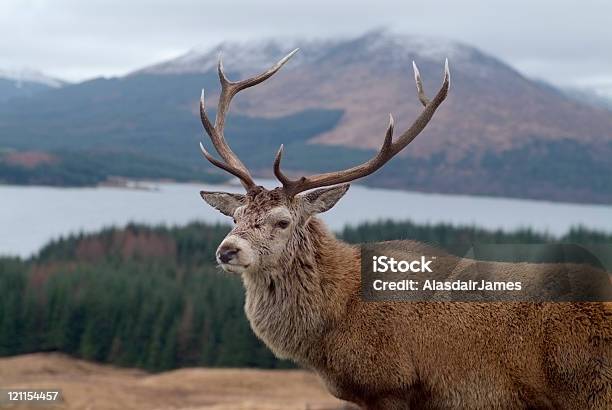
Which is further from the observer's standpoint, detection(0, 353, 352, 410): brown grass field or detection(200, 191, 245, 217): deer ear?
detection(0, 353, 352, 410): brown grass field

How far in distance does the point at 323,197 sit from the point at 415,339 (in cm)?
160

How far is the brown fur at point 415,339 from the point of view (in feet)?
21.7

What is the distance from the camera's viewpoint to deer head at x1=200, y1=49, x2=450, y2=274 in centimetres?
696

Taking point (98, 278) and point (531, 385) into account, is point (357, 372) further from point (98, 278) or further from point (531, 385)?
point (98, 278)

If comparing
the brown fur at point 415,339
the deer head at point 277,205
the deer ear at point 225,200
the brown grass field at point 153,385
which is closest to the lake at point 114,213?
the brown grass field at point 153,385

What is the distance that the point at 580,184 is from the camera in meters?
182

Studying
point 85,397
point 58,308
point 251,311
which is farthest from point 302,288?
point 58,308

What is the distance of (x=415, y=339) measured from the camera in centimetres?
697

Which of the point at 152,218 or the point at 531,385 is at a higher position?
the point at 152,218

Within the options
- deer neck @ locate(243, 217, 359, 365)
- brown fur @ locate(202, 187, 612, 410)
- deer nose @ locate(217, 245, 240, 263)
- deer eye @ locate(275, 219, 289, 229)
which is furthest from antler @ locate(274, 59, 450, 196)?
deer nose @ locate(217, 245, 240, 263)

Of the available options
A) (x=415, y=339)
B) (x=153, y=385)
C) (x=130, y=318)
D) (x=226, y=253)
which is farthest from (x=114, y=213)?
(x=415, y=339)

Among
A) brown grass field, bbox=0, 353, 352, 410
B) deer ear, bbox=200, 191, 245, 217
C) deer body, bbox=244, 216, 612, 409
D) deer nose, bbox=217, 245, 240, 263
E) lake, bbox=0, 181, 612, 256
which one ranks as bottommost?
brown grass field, bbox=0, 353, 352, 410

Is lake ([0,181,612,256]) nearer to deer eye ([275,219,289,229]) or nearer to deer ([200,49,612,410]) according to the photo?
deer ([200,49,612,410])

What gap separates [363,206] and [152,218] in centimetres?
2550
